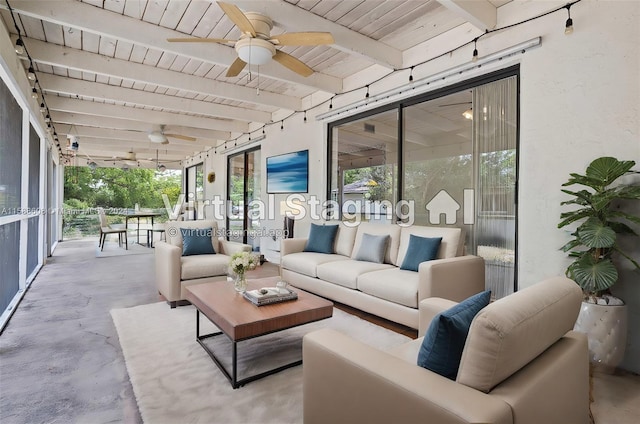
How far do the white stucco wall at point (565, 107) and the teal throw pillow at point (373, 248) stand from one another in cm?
129

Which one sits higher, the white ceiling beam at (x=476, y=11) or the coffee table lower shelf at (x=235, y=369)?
the white ceiling beam at (x=476, y=11)

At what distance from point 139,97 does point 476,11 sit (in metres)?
4.58

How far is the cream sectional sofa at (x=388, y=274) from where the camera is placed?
2742mm

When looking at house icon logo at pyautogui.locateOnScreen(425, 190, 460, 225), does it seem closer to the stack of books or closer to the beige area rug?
the beige area rug

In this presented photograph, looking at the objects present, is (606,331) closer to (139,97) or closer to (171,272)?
(171,272)

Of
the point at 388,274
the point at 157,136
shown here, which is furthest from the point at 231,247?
the point at 157,136

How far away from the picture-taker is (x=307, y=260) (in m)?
3.98

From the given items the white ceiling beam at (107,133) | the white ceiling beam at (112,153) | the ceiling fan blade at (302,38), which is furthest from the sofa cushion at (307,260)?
the white ceiling beam at (112,153)

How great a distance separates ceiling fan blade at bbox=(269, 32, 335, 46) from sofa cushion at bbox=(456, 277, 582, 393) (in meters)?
2.22

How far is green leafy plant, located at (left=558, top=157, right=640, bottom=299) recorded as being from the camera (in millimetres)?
2115

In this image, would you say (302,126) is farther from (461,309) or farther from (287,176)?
(461,309)

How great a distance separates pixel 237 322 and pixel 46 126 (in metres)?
5.94

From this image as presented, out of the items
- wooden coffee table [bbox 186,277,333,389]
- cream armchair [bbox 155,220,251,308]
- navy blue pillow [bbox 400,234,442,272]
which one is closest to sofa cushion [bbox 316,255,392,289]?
navy blue pillow [bbox 400,234,442,272]

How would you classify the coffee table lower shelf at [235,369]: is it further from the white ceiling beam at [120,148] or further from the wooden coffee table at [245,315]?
the white ceiling beam at [120,148]
